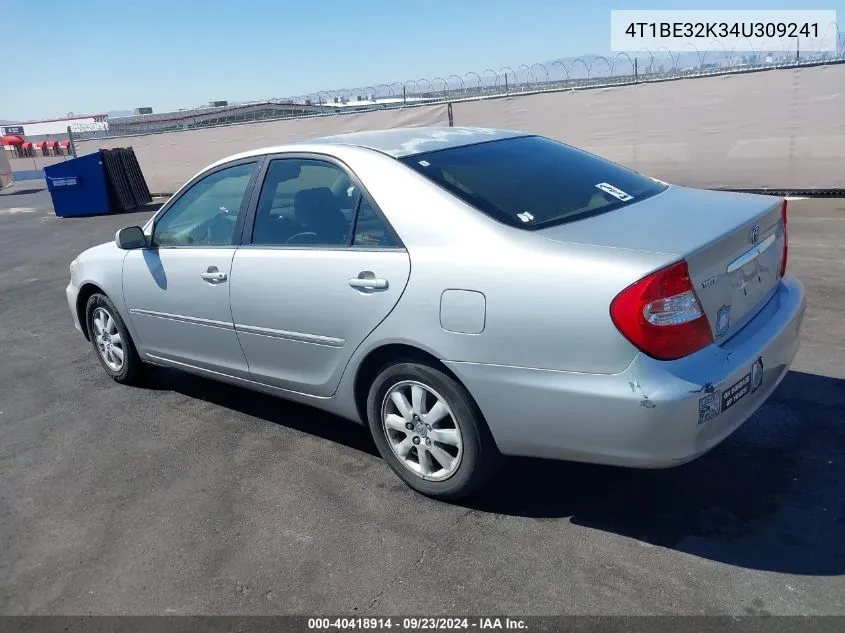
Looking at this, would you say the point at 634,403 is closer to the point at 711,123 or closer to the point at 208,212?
the point at 208,212

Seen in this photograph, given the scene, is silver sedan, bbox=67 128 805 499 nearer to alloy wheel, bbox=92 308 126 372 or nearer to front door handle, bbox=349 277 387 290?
front door handle, bbox=349 277 387 290

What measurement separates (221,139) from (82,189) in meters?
3.63

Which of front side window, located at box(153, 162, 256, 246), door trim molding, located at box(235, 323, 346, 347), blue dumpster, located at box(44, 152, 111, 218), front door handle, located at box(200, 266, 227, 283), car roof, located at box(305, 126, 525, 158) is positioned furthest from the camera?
blue dumpster, located at box(44, 152, 111, 218)

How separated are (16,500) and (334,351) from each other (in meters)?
1.93

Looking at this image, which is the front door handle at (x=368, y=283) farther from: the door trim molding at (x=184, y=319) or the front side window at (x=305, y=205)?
the door trim molding at (x=184, y=319)

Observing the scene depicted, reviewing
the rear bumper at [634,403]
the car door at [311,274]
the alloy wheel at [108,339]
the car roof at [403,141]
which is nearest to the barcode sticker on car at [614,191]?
the car roof at [403,141]

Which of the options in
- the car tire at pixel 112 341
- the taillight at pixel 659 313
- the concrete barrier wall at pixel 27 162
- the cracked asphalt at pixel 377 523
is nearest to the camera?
the taillight at pixel 659 313

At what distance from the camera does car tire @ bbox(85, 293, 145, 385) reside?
538 centimetres

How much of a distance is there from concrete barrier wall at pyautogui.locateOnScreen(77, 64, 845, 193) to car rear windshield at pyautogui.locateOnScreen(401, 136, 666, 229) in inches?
345

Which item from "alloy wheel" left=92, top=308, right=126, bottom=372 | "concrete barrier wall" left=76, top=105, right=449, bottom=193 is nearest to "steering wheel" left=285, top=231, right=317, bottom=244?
"alloy wheel" left=92, top=308, right=126, bottom=372

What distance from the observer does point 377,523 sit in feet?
11.4

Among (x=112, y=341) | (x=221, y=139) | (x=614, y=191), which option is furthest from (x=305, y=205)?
(x=221, y=139)

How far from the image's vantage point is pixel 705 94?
12.3 meters

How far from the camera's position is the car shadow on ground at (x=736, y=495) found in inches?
121
